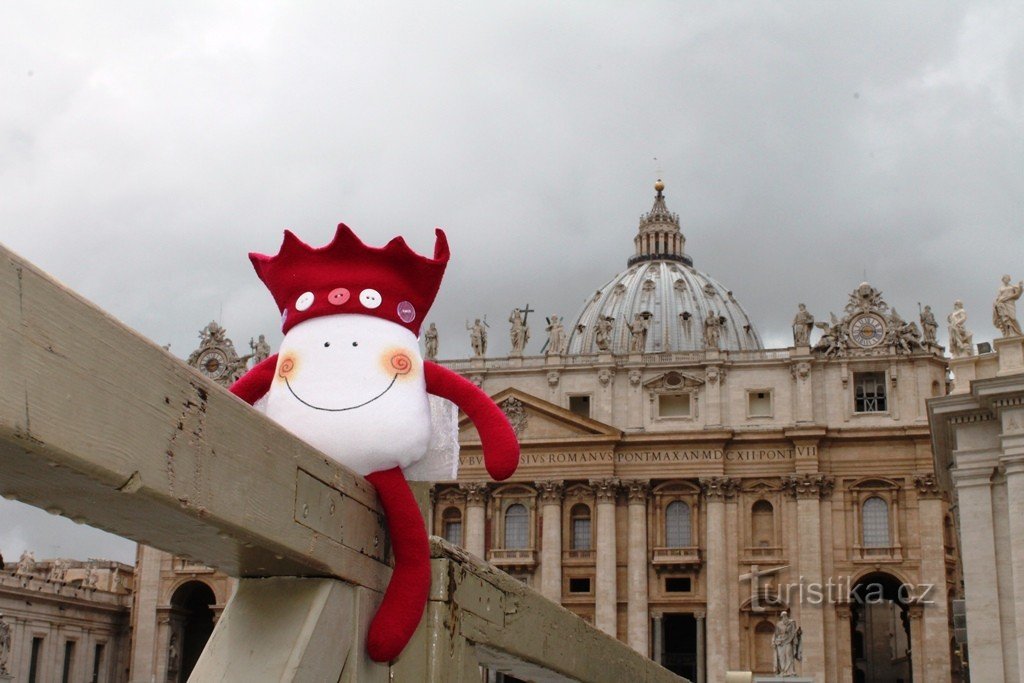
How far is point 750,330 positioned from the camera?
83.9 meters

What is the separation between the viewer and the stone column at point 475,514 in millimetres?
52500

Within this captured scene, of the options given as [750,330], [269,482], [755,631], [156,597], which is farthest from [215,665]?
[750,330]

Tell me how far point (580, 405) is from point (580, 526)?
4861 millimetres

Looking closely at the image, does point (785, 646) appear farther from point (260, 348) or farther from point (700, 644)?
point (260, 348)

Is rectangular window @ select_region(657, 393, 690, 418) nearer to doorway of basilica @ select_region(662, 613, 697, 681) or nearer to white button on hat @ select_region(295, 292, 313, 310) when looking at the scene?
doorway of basilica @ select_region(662, 613, 697, 681)

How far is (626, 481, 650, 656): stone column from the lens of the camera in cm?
4994

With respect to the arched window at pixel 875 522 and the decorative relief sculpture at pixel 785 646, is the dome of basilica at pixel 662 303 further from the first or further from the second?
the decorative relief sculpture at pixel 785 646

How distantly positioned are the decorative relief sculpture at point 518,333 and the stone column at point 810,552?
12.1 metres

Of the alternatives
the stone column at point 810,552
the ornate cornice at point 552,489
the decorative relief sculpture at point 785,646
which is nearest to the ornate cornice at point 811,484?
the stone column at point 810,552

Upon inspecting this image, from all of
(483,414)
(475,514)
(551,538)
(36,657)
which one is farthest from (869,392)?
(483,414)

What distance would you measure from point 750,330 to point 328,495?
81.2m

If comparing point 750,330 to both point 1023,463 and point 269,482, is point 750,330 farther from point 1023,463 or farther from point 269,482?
point 269,482

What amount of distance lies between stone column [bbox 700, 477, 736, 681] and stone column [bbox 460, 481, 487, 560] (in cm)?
874

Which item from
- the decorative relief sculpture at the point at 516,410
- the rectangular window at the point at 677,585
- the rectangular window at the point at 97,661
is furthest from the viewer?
the rectangular window at the point at 97,661
